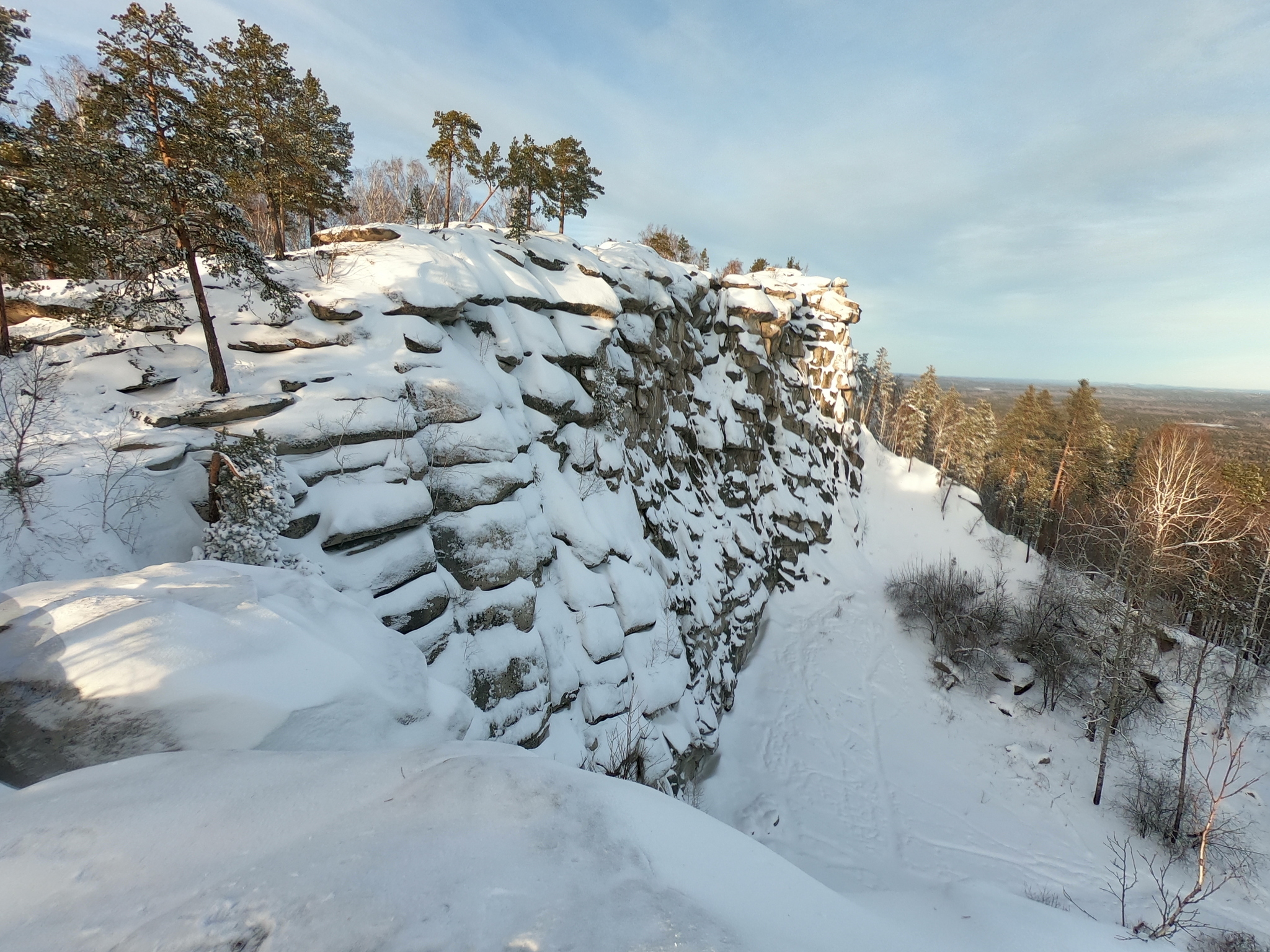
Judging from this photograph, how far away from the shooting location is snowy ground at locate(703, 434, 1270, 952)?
981 centimetres

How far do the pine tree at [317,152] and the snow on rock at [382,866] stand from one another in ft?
48.8

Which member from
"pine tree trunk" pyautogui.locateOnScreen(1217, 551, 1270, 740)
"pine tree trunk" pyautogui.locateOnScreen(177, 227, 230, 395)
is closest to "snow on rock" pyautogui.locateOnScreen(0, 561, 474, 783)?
"pine tree trunk" pyautogui.locateOnScreen(177, 227, 230, 395)

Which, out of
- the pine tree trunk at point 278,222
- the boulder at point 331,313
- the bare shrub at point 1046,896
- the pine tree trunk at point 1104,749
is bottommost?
the bare shrub at point 1046,896

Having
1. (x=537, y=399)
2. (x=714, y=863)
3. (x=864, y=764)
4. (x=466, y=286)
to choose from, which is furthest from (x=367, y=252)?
(x=864, y=764)

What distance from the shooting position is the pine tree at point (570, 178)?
749 inches

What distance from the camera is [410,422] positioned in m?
8.70

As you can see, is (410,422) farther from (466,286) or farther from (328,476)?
(466,286)

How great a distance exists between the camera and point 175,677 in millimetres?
3541

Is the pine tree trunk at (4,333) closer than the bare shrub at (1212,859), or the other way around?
the pine tree trunk at (4,333)

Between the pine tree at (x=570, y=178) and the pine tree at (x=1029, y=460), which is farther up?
the pine tree at (x=570, y=178)

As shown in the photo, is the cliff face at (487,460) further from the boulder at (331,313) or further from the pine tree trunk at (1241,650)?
the pine tree trunk at (1241,650)

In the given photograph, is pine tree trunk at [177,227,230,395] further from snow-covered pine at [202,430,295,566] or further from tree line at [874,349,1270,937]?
tree line at [874,349,1270,937]

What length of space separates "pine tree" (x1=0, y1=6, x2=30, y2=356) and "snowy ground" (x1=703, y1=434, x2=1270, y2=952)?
14.9 m

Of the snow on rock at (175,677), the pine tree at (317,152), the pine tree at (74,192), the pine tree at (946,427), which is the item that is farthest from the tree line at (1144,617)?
the pine tree at (317,152)
